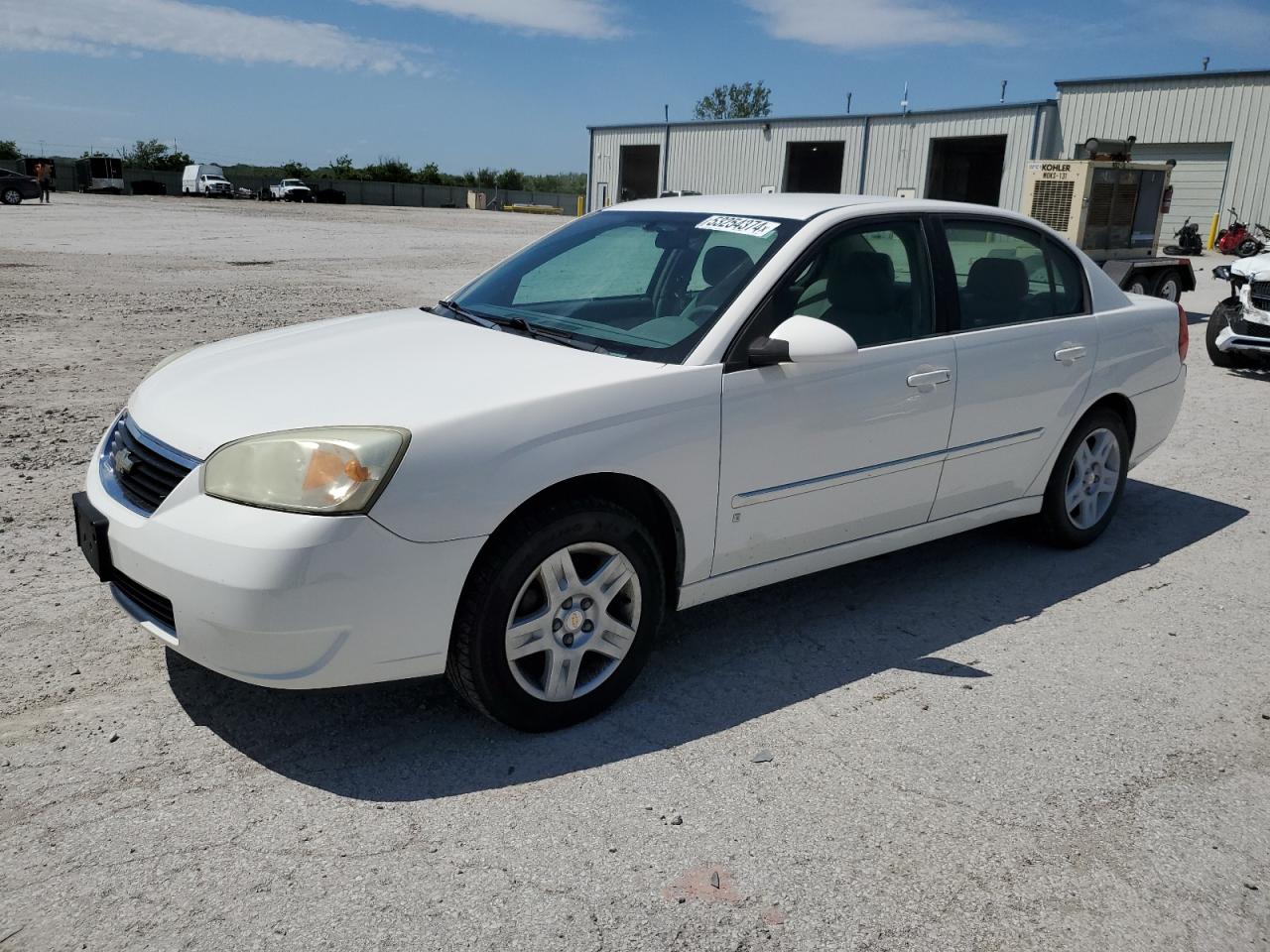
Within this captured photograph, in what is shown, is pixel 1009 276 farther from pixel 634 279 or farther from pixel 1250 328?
pixel 1250 328

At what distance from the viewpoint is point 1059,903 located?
2.69 metres

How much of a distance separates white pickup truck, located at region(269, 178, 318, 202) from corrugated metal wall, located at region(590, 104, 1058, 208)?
18127mm

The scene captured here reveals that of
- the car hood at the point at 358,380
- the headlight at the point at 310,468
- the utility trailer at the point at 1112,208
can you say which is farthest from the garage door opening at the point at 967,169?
the headlight at the point at 310,468

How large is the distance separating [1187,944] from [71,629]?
3.70 metres

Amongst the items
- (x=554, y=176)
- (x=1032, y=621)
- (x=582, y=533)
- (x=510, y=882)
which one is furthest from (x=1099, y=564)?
(x=554, y=176)

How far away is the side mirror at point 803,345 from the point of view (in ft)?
11.7

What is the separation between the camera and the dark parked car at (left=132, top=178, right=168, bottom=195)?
58237mm

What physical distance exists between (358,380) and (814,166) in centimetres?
4657

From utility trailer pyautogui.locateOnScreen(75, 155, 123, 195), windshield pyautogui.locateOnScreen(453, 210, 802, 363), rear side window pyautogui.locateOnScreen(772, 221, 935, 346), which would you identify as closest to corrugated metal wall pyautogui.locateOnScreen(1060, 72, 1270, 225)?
rear side window pyautogui.locateOnScreen(772, 221, 935, 346)

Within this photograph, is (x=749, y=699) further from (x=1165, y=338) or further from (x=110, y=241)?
(x=110, y=241)

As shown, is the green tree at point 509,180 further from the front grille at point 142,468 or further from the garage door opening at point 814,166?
the front grille at point 142,468

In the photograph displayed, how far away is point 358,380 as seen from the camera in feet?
11.1

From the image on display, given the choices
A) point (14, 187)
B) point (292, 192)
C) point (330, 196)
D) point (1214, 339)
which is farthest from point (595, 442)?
point (330, 196)

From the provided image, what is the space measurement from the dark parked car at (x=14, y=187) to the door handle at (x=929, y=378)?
4120 centimetres
